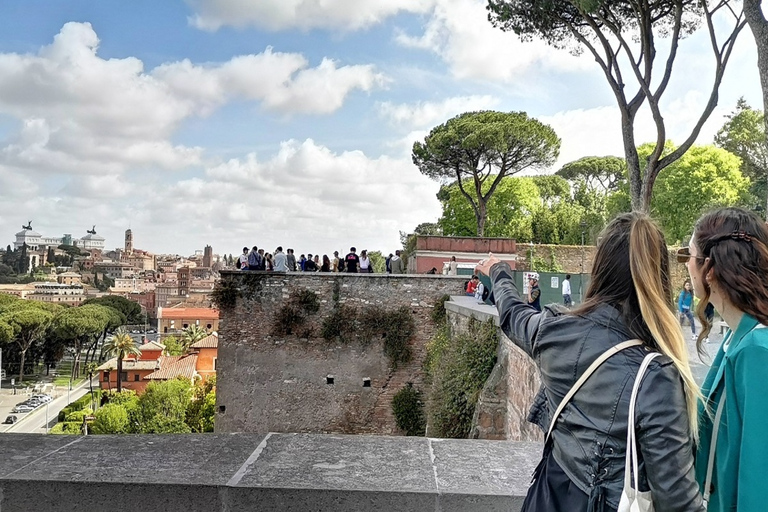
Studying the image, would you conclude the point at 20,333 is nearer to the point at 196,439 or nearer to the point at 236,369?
the point at 236,369

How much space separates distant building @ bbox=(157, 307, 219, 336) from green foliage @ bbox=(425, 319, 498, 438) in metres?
67.8

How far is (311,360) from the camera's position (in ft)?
51.6

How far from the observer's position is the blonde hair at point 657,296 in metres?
1.27

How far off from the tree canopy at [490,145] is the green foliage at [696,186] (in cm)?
592

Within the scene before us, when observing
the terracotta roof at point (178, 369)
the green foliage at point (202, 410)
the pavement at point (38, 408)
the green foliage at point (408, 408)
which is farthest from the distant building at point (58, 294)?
the green foliage at point (408, 408)

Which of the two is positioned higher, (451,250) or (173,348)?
(451,250)

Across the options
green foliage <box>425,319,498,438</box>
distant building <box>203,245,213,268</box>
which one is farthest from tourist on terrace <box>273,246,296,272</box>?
distant building <box>203,245,213,268</box>

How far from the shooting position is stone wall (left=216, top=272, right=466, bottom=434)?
15562 millimetres

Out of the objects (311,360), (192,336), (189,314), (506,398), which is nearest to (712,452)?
(506,398)

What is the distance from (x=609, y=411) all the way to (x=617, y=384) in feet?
0.20

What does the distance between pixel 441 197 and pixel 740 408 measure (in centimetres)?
4273

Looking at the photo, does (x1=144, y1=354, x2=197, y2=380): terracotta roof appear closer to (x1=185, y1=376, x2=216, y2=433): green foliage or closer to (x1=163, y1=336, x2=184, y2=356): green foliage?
(x1=185, y1=376, x2=216, y2=433): green foliage

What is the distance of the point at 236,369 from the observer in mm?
15695

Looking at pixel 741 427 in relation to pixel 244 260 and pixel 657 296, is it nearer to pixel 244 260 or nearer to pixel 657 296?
pixel 657 296
